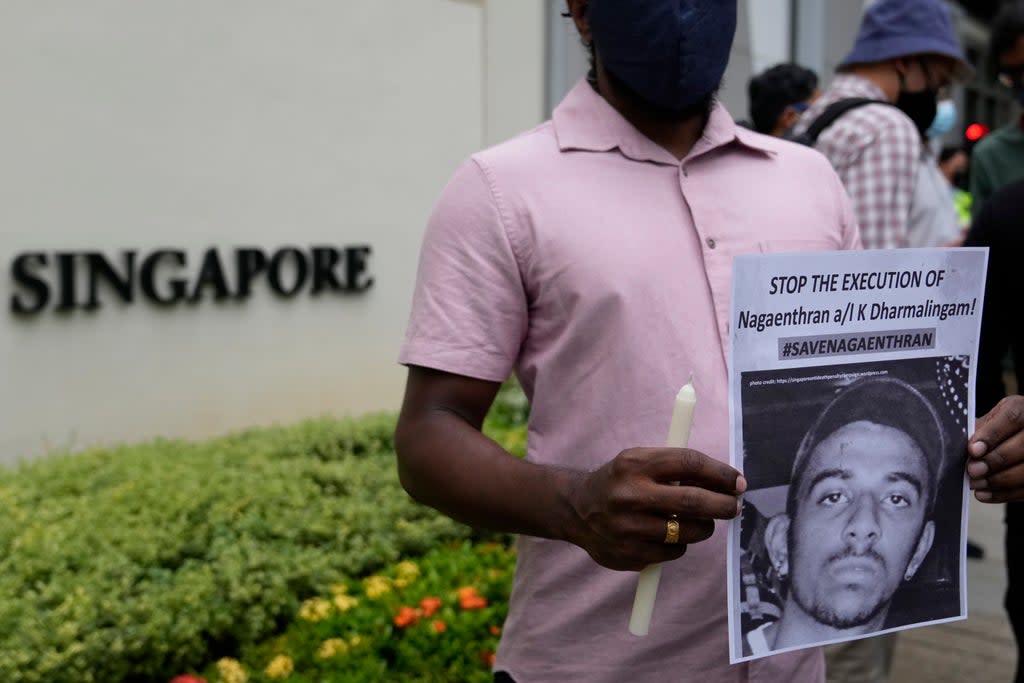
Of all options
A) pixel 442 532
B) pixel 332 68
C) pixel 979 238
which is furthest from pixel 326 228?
pixel 979 238

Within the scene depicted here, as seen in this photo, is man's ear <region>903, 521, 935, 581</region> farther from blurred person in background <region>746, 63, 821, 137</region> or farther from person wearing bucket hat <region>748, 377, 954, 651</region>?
blurred person in background <region>746, 63, 821, 137</region>

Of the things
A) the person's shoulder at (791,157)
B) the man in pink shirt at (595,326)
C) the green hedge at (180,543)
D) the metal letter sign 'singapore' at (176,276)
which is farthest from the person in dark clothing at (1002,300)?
the metal letter sign 'singapore' at (176,276)

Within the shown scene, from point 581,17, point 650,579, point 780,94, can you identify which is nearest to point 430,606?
point 581,17

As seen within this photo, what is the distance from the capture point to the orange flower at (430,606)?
3.56m

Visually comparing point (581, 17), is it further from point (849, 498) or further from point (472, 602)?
point (472, 602)

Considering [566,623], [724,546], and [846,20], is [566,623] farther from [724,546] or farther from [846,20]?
[846,20]

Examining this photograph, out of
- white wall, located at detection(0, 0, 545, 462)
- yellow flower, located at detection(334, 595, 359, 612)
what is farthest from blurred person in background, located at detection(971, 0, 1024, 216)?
yellow flower, located at detection(334, 595, 359, 612)

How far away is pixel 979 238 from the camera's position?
2391 mm

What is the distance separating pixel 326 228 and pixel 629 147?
4062 millimetres

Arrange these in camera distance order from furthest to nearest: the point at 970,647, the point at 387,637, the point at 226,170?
the point at 226,170
the point at 970,647
the point at 387,637

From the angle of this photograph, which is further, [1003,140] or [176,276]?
[1003,140]

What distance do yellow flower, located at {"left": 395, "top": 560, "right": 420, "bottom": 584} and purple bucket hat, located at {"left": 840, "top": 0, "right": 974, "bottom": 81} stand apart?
227 cm

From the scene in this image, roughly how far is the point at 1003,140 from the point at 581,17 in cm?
439

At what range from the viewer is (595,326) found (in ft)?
5.51
